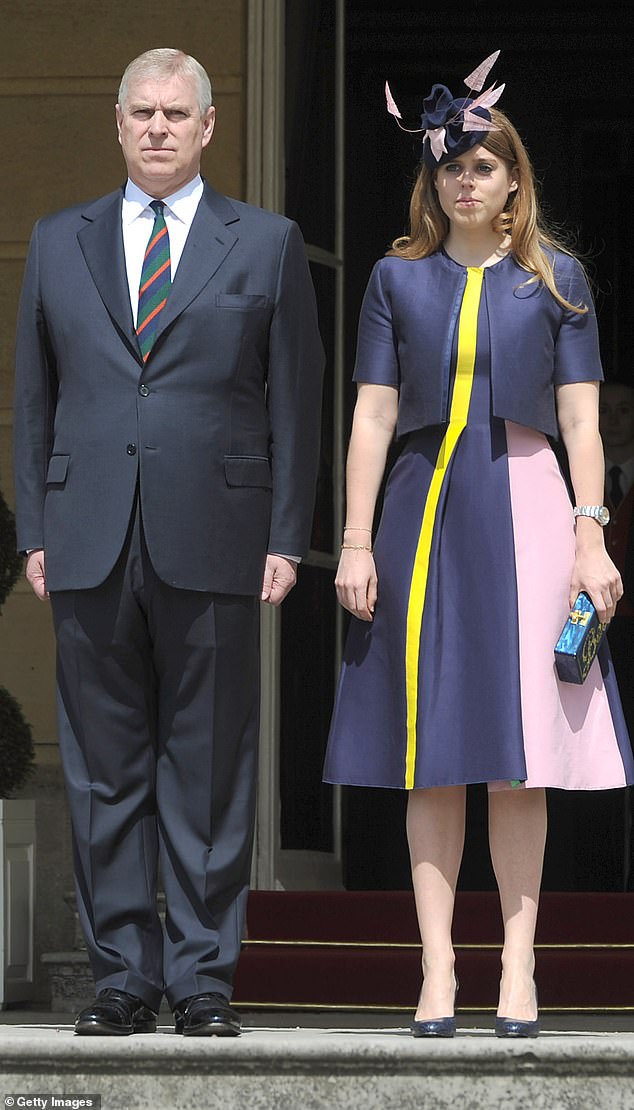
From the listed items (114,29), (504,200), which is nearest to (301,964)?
(504,200)

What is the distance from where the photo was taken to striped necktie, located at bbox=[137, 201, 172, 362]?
3.70 meters

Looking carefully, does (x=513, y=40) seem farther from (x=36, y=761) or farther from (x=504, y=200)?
(x=504, y=200)

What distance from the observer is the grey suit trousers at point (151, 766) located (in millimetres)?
3637

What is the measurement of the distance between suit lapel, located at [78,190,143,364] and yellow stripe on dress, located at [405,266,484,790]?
1.94 ft

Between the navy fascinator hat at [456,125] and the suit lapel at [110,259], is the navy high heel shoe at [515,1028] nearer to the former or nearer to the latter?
the suit lapel at [110,259]

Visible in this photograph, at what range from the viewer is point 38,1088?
134 inches

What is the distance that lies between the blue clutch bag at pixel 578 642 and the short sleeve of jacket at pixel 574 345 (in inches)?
16.8

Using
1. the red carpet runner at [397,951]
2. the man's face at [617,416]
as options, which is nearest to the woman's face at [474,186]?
the red carpet runner at [397,951]

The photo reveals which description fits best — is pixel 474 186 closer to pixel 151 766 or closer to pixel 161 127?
pixel 161 127

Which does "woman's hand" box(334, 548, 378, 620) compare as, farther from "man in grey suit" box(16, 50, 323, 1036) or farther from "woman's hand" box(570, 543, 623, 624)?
"woman's hand" box(570, 543, 623, 624)

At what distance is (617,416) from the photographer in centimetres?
761

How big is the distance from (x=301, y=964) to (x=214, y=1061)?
226 cm

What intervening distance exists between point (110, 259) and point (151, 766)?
94 cm

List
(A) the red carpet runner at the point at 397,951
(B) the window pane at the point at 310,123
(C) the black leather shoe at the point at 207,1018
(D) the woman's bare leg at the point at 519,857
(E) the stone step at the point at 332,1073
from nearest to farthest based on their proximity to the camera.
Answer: (E) the stone step at the point at 332,1073 → (C) the black leather shoe at the point at 207,1018 → (D) the woman's bare leg at the point at 519,857 → (A) the red carpet runner at the point at 397,951 → (B) the window pane at the point at 310,123
